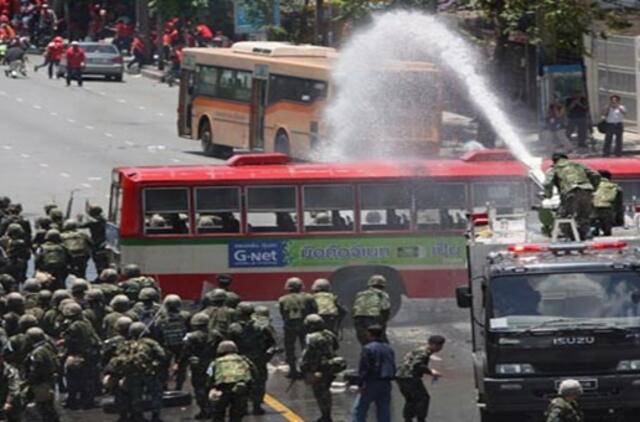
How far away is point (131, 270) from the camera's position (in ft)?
93.0

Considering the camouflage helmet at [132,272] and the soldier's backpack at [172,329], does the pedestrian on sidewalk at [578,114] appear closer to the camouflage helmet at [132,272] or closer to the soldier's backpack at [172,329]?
the camouflage helmet at [132,272]

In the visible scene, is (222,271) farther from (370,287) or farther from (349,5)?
(349,5)

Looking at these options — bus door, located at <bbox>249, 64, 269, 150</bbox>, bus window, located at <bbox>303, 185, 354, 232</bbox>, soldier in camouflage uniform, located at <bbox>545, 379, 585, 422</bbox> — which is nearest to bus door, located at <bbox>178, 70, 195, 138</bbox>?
bus door, located at <bbox>249, 64, 269, 150</bbox>

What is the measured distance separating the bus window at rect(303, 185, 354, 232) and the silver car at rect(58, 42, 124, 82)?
3759 cm

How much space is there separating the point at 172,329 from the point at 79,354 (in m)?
1.21

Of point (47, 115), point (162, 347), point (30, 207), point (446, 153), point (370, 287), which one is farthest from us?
point (47, 115)

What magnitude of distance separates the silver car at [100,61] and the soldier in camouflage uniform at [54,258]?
37.7m

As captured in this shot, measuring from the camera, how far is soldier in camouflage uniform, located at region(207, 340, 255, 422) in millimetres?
22062

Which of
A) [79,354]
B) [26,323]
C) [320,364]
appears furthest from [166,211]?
[320,364]

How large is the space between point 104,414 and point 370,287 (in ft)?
13.5

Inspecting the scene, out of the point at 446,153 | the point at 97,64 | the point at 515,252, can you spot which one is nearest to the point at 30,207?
the point at 446,153

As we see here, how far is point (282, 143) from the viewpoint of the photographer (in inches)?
1860

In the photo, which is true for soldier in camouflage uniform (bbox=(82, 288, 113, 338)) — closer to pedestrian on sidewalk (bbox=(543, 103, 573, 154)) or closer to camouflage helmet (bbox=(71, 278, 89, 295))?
camouflage helmet (bbox=(71, 278, 89, 295))

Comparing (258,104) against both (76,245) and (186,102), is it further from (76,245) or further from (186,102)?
(76,245)
